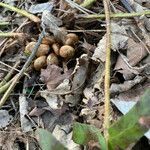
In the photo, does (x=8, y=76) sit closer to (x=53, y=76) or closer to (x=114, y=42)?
(x=53, y=76)

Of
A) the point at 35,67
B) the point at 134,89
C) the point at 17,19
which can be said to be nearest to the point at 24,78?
the point at 35,67

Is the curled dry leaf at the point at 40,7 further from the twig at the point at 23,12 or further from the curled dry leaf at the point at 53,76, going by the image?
the curled dry leaf at the point at 53,76

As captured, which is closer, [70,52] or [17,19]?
[70,52]

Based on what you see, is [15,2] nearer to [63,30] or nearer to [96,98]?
Result: [63,30]

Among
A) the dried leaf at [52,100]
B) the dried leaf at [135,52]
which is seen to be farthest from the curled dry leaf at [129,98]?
the dried leaf at [52,100]

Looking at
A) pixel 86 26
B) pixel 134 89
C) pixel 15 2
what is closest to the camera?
pixel 134 89

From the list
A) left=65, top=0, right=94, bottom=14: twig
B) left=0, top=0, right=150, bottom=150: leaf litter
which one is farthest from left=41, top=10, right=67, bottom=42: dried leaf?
left=65, top=0, right=94, bottom=14: twig
